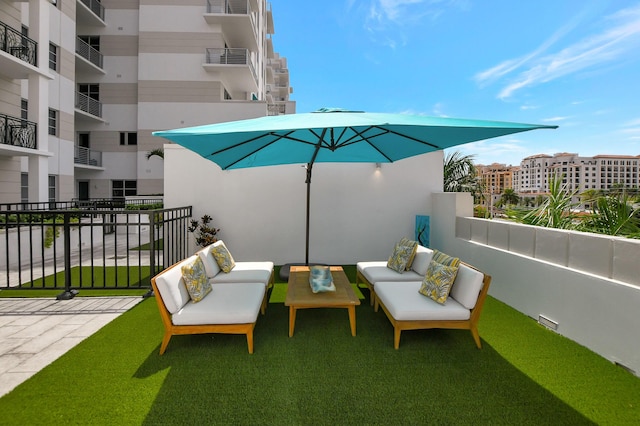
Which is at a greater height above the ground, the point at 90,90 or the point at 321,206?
the point at 90,90

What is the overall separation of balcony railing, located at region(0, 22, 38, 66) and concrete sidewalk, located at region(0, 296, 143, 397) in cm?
1012

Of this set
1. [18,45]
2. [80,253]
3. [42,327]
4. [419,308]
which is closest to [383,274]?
[419,308]

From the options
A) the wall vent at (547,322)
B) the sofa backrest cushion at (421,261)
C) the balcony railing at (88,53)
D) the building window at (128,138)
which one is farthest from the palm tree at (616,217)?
the balcony railing at (88,53)

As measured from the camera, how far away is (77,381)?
249cm

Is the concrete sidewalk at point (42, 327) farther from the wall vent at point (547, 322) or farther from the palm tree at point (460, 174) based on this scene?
the palm tree at point (460, 174)

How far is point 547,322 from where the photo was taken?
11.5 feet

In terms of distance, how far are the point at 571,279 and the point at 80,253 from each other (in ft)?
21.8

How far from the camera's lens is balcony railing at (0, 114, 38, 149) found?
31.9ft

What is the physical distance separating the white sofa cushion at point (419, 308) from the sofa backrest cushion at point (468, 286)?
0.07 metres

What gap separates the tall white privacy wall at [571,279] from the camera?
272 cm

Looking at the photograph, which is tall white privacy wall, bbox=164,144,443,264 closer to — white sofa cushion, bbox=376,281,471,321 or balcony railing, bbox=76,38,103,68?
white sofa cushion, bbox=376,281,471,321

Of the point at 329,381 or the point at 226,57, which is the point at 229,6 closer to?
the point at 226,57

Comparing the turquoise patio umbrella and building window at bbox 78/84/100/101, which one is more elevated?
building window at bbox 78/84/100/101

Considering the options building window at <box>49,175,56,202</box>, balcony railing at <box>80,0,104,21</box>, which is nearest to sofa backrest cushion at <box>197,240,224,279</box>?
building window at <box>49,175,56,202</box>
